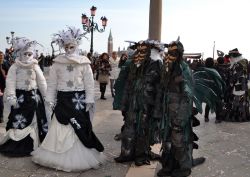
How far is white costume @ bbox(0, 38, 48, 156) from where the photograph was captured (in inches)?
241

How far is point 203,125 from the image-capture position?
30.7 ft

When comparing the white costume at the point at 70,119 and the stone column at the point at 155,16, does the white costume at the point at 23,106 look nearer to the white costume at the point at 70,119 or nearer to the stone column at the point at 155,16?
the white costume at the point at 70,119

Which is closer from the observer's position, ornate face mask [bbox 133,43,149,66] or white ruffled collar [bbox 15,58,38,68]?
ornate face mask [bbox 133,43,149,66]

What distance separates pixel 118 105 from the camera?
6.07 metres

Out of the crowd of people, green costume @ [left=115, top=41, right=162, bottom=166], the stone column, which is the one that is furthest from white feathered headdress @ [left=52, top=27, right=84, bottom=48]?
the stone column

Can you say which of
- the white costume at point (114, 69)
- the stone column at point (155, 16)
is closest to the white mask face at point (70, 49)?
the stone column at point (155, 16)

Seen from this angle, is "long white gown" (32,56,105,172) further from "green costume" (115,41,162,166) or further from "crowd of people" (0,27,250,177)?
"green costume" (115,41,162,166)

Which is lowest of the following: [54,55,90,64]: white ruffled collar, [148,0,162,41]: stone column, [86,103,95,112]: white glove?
[86,103,95,112]: white glove

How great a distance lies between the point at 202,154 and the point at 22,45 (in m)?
3.45

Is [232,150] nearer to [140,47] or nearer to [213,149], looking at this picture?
[213,149]

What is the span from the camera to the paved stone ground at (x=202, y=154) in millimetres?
5344

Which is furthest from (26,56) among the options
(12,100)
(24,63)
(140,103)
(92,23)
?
(92,23)

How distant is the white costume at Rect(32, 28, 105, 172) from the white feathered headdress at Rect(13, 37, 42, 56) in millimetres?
853

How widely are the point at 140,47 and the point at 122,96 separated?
0.81m
